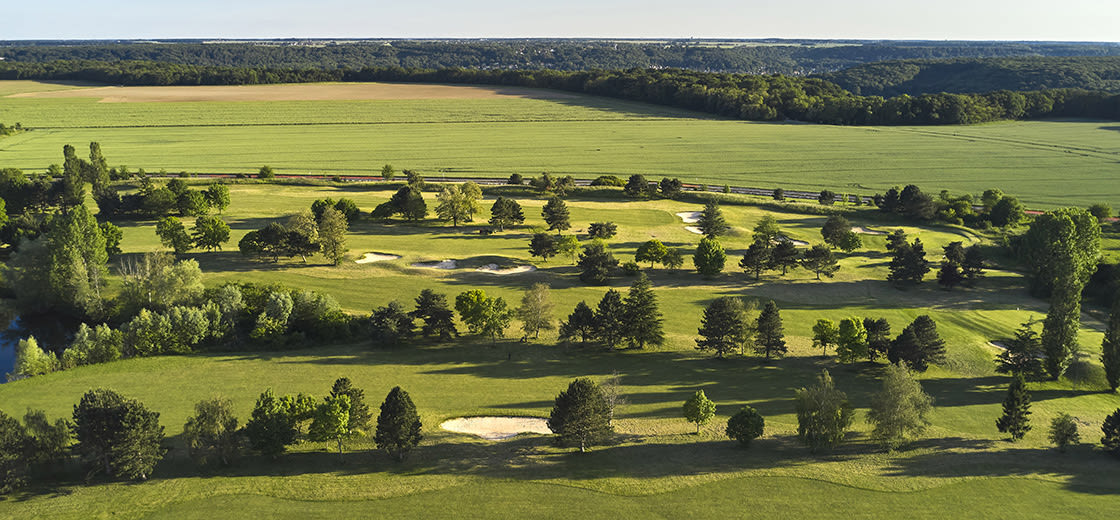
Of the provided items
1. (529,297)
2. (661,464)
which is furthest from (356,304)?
(661,464)

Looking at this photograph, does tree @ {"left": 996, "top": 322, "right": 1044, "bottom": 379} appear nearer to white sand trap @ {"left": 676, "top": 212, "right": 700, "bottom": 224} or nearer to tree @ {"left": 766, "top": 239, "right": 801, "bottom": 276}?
tree @ {"left": 766, "top": 239, "right": 801, "bottom": 276}

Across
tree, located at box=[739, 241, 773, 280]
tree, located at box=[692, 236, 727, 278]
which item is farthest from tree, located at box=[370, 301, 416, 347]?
tree, located at box=[739, 241, 773, 280]

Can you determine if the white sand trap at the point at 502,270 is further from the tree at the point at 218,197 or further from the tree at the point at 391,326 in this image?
the tree at the point at 218,197

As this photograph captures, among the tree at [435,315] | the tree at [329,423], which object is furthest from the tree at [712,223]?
the tree at [329,423]

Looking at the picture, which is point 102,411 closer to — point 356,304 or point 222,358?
point 222,358

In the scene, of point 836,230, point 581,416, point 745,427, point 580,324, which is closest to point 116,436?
point 581,416

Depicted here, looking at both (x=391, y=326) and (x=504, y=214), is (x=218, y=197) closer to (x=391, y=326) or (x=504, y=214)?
(x=504, y=214)
